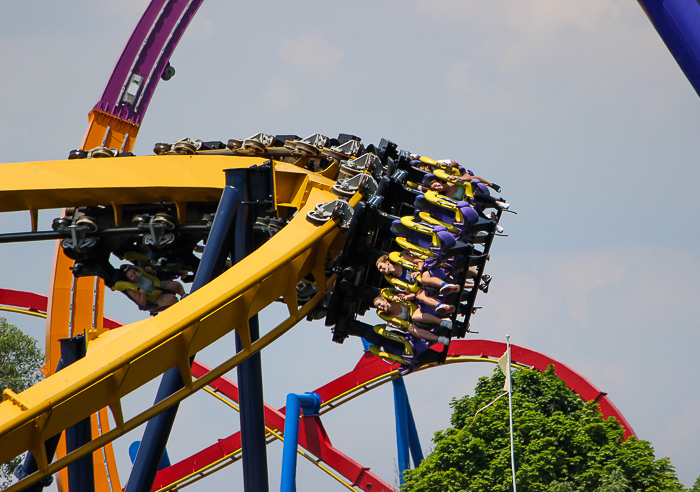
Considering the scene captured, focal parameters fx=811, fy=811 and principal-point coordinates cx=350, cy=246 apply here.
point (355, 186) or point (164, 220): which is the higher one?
point (164, 220)

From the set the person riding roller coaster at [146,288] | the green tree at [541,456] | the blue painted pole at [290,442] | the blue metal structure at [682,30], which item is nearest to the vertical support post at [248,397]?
the person riding roller coaster at [146,288]

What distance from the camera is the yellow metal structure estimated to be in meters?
7.07

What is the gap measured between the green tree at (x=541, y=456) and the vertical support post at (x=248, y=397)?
23.8ft

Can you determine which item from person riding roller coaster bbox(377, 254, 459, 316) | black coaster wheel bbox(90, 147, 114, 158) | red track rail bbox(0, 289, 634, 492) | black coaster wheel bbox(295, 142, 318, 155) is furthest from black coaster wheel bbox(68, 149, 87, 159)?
red track rail bbox(0, 289, 634, 492)

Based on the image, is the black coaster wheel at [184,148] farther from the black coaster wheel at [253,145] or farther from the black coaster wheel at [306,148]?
the black coaster wheel at [306,148]

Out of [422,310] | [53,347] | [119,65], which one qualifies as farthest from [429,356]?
[119,65]

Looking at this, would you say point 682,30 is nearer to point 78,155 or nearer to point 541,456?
point 78,155

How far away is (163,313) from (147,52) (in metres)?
13.0

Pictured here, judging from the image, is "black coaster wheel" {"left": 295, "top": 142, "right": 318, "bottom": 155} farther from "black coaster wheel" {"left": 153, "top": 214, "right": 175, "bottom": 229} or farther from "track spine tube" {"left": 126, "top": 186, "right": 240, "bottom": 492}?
"track spine tube" {"left": 126, "top": 186, "right": 240, "bottom": 492}

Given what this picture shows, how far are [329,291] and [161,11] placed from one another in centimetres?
1163

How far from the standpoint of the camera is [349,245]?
390 inches

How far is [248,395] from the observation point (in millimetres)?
9625

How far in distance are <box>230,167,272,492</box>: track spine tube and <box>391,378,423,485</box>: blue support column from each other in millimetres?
9653

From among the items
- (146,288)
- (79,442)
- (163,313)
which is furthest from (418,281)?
(79,442)
